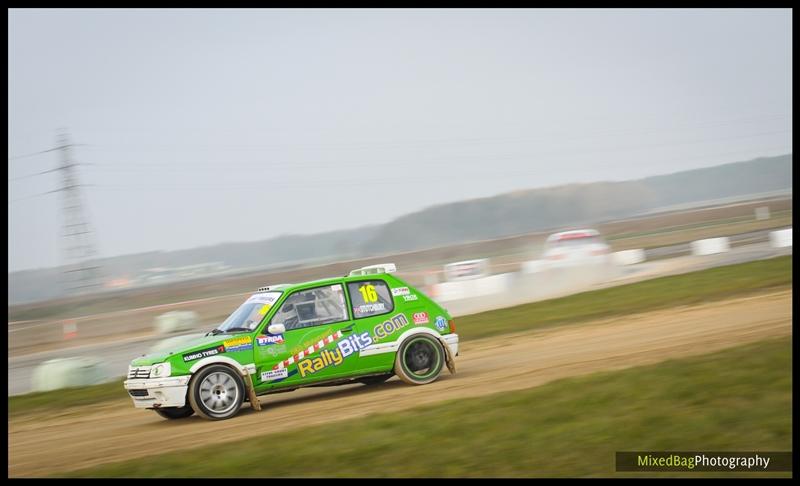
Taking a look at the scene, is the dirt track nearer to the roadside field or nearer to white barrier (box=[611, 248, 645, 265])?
white barrier (box=[611, 248, 645, 265])

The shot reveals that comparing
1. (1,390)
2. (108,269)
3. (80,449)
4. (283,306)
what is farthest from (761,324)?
(108,269)

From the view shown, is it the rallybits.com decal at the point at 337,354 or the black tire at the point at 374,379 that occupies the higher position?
the rallybits.com decal at the point at 337,354

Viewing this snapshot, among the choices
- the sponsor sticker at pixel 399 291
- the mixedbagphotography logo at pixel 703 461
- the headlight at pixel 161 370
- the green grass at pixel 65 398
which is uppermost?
the sponsor sticker at pixel 399 291

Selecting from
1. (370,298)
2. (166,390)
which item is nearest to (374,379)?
(370,298)

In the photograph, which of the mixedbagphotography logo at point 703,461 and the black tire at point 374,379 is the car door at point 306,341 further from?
the mixedbagphotography logo at point 703,461

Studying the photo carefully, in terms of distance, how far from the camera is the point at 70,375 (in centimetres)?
1789

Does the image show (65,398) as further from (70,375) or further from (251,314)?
(251,314)

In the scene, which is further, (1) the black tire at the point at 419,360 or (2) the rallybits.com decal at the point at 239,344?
(1) the black tire at the point at 419,360

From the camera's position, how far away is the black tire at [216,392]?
10359 millimetres

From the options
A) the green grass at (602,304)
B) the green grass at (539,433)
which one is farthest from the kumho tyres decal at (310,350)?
the green grass at (602,304)

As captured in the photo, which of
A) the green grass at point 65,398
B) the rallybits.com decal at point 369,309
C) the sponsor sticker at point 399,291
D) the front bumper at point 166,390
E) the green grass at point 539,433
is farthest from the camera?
the green grass at point 65,398

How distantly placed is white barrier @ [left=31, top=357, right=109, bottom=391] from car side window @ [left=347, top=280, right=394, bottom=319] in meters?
8.86

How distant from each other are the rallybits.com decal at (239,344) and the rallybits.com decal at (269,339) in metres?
0.11

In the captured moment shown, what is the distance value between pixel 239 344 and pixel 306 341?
0.85 meters
